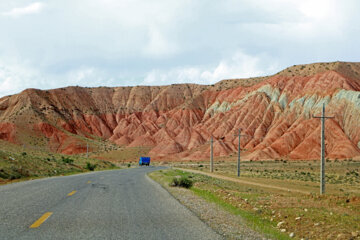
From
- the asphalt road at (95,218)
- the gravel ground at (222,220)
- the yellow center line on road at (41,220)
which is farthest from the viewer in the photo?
the yellow center line on road at (41,220)

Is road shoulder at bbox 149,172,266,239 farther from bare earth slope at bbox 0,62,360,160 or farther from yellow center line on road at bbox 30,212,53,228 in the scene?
bare earth slope at bbox 0,62,360,160

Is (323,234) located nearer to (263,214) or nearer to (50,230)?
(263,214)

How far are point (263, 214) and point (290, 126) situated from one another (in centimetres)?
9650

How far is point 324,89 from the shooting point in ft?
343

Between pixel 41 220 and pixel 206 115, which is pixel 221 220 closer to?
pixel 41 220

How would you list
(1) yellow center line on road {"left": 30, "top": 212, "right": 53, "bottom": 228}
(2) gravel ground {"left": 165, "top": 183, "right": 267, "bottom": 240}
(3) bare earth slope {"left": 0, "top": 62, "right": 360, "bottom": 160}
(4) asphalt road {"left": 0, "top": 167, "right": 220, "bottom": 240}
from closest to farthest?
(4) asphalt road {"left": 0, "top": 167, "right": 220, "bottom": 240}
(2) gravel ground {"left": 165, "top": 183, "right": 267, "bottom": 240}
(1) yellow center line on road {"left": 30, "top": 212, "right": 53, "bottom": 228}
(3) bare earth slope {"left": 0, "top": 62, "right": 360, "bottom": 160}

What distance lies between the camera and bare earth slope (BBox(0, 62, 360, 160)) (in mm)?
96938

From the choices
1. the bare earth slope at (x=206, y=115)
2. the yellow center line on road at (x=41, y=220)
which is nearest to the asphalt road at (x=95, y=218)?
the yellow center line on road at (x=41, y=220)

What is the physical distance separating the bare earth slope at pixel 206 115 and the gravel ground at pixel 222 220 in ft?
274

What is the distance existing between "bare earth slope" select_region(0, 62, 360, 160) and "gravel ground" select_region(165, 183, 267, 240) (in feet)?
274

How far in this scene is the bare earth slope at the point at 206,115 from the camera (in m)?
96.9

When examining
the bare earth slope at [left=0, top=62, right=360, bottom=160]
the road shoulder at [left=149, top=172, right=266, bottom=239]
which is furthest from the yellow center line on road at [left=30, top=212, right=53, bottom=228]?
the bare earth slope at [left=0, top=62, right=360, bottom=160]


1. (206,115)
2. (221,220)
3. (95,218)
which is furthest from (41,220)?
(206,115)

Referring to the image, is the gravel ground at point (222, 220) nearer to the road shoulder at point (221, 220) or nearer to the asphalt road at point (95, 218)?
the road shoulder at point (221, 220)
